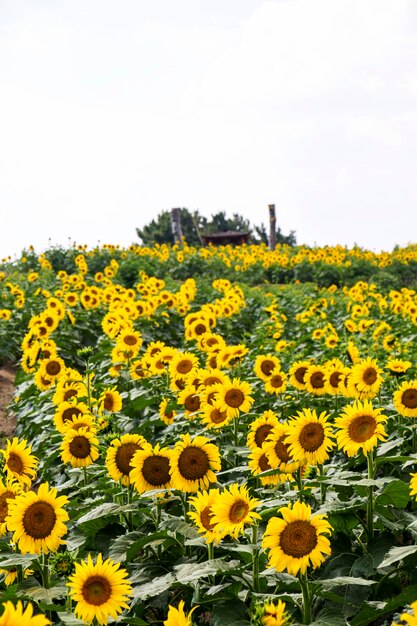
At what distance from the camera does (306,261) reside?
2211 centimetres

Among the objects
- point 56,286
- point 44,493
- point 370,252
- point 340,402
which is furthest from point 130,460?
point 370,252

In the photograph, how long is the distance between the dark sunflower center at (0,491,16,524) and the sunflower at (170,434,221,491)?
76 cm

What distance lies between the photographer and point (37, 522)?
3203 mm

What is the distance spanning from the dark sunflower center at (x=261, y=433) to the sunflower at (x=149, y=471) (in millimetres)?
623

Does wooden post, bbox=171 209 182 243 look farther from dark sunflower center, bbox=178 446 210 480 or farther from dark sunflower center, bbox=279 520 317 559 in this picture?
dark sunflower center, bbox=279 520 317 559

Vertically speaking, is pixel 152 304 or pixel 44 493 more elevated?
pixel 152 304

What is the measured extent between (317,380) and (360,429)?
82.0 inches

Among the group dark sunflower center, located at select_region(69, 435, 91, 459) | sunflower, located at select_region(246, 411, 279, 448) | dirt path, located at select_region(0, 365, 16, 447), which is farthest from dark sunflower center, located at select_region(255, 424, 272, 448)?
dirt path, located at select_region(0, 365, 16, 447)

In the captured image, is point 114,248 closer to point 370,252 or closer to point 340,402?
point 370,252

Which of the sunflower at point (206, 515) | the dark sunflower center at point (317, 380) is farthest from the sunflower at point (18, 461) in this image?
the dark sunflower center at point (317, 380)

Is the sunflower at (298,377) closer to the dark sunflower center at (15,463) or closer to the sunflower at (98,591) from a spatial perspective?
the dark sunflower center at (15,463)

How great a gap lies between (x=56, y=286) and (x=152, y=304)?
14.2ft

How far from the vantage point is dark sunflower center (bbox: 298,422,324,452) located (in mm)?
3602

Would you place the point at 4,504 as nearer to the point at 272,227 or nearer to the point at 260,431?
the point at 260,431
